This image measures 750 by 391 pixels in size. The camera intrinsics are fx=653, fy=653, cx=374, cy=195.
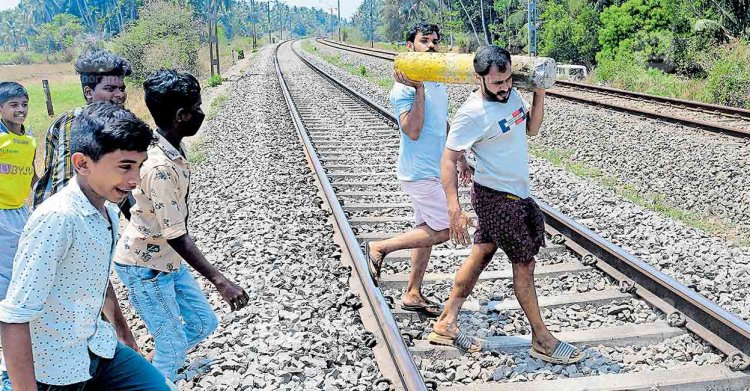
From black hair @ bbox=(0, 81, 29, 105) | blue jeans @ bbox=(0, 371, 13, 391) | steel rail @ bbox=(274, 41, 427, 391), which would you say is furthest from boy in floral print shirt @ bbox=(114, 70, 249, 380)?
black hair @ bbox=(0, 81, 29, 105)

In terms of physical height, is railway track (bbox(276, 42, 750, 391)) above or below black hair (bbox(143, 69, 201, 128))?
below

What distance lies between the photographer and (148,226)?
2969 mm

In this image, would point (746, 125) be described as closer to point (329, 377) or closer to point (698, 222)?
point (698, 222)

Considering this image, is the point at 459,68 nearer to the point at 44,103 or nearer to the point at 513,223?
the point at 513,223

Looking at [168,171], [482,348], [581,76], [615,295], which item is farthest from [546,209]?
[581,76]

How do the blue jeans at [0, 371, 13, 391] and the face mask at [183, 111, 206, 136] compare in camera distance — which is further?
the face mask at [183, 111, 206, 136]

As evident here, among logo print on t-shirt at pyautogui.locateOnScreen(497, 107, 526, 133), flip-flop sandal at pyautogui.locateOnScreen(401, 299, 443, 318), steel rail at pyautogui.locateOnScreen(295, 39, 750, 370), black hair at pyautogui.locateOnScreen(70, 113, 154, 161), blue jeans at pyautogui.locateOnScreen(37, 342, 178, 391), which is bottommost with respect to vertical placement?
flip-flop sandal at pyautogui.locateOnScreen(401, 299, 443, 318)

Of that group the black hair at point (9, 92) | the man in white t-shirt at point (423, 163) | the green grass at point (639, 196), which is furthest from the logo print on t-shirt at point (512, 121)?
the green grass at point (639, 196)

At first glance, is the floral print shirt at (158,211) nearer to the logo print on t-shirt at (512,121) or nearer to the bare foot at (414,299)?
the logo print on t-shirt at (512,121)

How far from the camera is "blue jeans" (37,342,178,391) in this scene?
225cm

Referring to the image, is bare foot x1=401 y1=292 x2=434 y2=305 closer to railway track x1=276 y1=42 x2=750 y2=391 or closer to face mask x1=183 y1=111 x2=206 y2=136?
railway track x1=276 y1=42 x2=750 y2=391

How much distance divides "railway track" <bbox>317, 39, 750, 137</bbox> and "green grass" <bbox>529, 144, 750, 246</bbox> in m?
2.64

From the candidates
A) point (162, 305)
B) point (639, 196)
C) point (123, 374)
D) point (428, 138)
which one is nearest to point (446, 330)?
point (428, 138)

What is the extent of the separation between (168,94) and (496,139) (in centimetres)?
181
